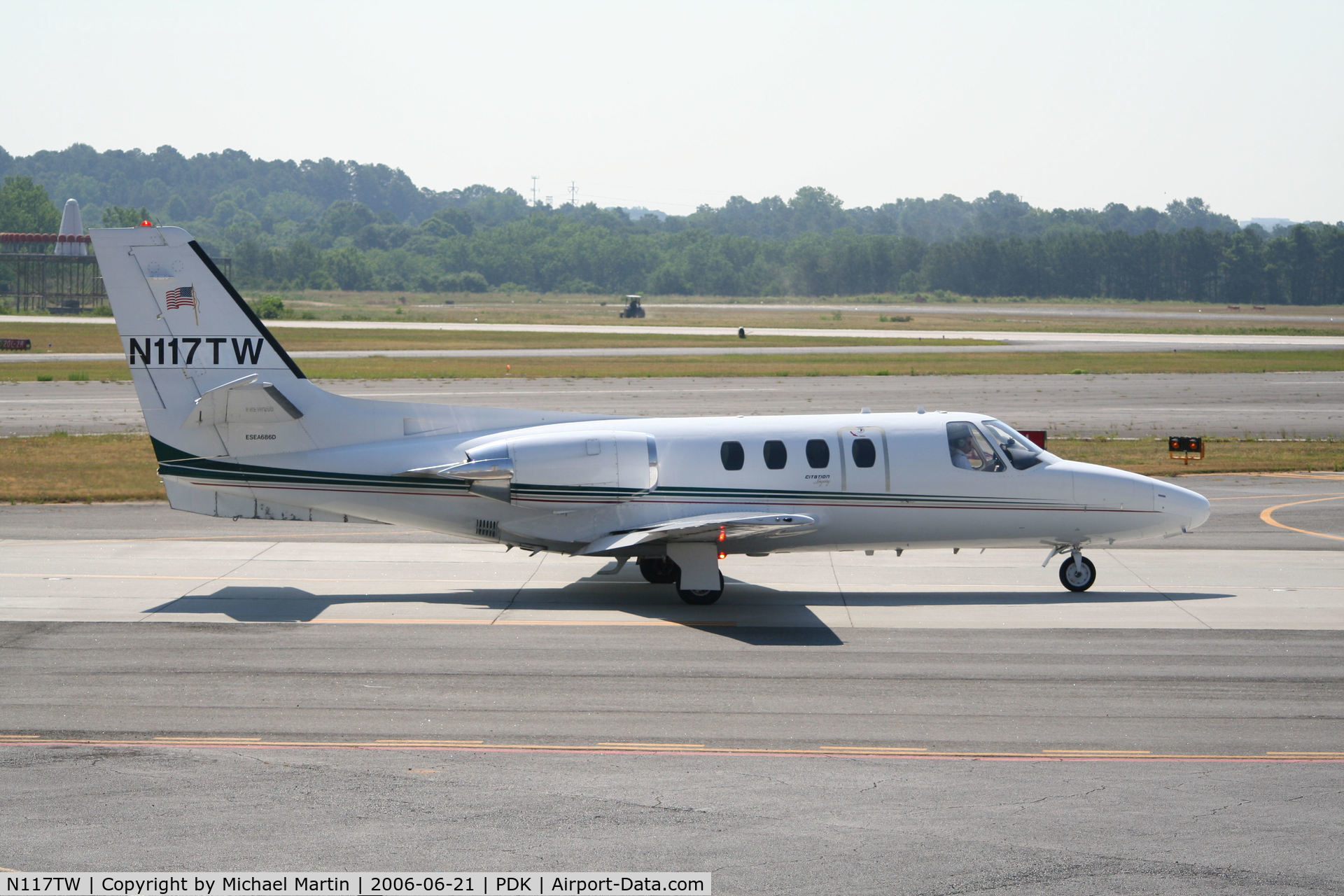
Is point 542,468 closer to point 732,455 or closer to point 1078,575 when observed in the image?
point 732,455

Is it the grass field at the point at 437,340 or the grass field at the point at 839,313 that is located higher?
the grass field at the point at 839,313

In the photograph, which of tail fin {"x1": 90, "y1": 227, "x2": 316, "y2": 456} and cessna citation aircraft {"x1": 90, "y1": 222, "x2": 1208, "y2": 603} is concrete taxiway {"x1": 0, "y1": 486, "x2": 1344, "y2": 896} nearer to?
cessna citation aircraft {"x1": 90, "y1": 222, "x2": 1208, "y2": 603}

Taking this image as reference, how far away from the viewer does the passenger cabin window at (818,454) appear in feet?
67.1

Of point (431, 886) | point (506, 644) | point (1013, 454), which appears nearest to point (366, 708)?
point (506, 644)

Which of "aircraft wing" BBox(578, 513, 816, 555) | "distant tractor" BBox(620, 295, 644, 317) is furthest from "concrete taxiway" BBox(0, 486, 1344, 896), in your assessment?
"distant tractor" BBox(620, 295, 644, 317)

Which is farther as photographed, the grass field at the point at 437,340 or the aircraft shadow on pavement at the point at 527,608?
the grass field at the point at 437,340

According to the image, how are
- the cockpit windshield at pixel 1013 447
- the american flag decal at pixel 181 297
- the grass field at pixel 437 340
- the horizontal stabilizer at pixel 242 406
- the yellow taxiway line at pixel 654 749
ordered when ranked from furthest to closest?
the grass field at pixel 437 340 → the cockpit windshield at pixel 1013 447 → the american flag decal at pixel 181 297 → the horizontal stabilizer at pixel 242 406 → the yellow taxiway line at pixel 654 749

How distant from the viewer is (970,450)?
20.9 metres

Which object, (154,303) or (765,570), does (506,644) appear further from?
(154,303)

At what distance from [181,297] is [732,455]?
973 centimetres

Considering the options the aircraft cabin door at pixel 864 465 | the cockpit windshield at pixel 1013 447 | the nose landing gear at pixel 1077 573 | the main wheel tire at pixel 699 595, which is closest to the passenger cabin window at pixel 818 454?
the aircraft cabin door at pixel 864 465

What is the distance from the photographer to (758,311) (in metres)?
153

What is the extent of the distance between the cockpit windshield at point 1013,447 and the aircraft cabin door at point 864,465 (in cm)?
204
